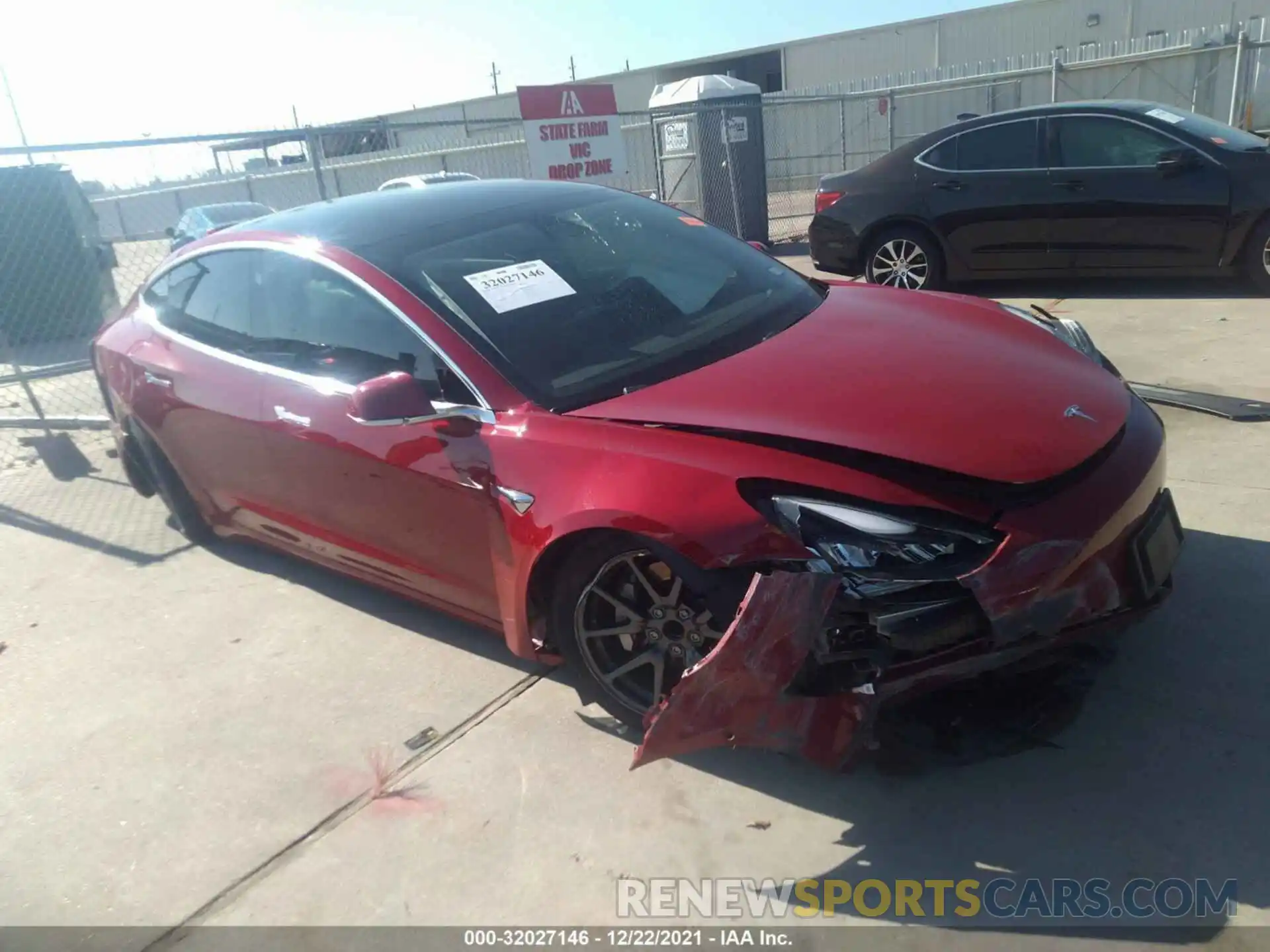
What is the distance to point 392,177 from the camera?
19.9 meters

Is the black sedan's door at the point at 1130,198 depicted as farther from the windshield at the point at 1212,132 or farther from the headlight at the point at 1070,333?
the headlight at the point at 1070,333

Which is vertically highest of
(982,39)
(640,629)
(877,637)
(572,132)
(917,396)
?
(982,39)

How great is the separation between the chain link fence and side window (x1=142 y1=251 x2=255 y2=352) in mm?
2724

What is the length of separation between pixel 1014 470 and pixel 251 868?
2.34 m

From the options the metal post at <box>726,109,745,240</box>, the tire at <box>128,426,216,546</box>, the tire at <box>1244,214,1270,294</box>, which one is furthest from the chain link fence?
the tire at <box>1244,214,1270,294</box>

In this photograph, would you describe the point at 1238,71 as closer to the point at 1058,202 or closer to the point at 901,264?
the point at 1058,202

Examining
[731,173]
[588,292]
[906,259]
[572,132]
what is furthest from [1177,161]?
[731,173]

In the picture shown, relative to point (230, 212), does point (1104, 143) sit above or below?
above

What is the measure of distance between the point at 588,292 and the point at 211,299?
1.91 meters

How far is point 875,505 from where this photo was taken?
7.79ft

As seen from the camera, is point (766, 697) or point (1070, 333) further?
point (1070, 333)

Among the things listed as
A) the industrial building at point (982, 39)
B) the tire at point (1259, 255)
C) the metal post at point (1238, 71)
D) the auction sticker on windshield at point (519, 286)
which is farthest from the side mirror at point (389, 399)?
the industrial building at point (982, 39)

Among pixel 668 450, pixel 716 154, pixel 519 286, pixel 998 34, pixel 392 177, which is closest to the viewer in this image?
pixel 668 450

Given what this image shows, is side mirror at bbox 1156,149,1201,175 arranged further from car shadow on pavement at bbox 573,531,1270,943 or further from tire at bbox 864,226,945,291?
car shadow on pavement at bbox 573,531,1270,943
